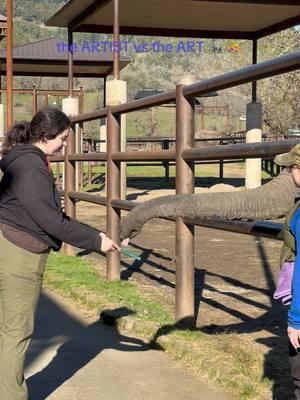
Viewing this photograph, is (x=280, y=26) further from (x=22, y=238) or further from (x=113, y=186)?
(x=22, y=238)

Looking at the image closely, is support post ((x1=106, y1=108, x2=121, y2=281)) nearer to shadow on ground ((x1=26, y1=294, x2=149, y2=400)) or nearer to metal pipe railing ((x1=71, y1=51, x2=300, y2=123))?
metal pipe railing ((x1=71, y1=51, x2=300, y2=123))

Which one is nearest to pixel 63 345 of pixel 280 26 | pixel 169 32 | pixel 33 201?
pixel 33 201

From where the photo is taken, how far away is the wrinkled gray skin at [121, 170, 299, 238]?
314 cm

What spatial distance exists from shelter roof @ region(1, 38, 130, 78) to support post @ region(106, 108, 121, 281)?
52.9ft

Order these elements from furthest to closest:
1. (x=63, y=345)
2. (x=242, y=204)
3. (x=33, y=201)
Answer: (x=63, y=345) < (x=33, y=201) < (x=242, y=204)

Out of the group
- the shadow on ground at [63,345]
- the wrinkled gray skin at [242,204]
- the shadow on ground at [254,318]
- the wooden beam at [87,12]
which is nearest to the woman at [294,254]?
the wrinkled gray skin at [242,204]

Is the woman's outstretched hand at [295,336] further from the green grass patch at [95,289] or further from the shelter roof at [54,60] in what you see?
the shelter roof at [54,60]

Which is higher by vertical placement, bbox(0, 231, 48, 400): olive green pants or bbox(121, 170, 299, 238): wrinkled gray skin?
bbox(121, 170, 299, 238): wrinkled gray skin

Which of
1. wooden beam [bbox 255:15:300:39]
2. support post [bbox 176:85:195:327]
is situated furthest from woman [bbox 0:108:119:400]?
wooden beam [bbox 255:15:300:39]

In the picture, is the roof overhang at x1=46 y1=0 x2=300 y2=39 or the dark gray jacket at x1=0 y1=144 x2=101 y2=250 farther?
the roof overhang at x1=46 y1=0 x2=300 y2=39

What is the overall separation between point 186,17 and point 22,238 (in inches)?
459

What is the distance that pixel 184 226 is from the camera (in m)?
5.21

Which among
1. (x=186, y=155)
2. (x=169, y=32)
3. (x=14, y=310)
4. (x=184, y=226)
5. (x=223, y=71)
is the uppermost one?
A: (x=223, y=71)

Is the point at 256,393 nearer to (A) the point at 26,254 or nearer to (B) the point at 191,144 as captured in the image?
(A) the point at 26,254
